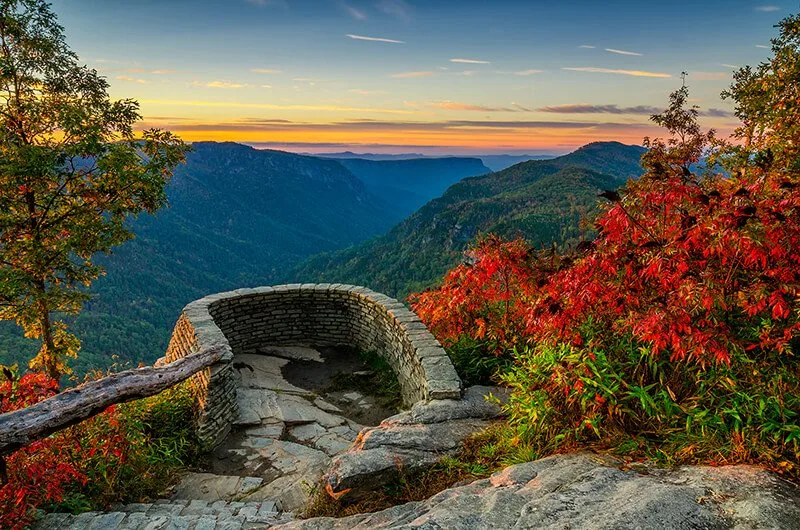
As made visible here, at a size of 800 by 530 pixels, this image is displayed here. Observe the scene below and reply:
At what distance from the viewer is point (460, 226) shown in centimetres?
10144

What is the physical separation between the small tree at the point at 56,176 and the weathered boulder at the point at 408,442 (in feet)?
29.7

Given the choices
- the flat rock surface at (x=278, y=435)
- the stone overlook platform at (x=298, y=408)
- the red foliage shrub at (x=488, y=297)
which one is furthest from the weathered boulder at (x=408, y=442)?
the red foliage shrub at (x=488, y=297)

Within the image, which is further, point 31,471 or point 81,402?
point 81,402

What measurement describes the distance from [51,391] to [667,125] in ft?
60.2

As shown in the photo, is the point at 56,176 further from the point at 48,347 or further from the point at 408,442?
the point at 408,442

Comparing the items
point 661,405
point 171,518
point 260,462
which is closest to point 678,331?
point 661,405

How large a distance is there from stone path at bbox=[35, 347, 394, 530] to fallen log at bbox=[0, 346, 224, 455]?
0.75m

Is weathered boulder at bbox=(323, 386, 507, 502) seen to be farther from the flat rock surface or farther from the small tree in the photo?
the small tree

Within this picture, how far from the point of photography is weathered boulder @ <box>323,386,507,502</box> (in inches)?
152

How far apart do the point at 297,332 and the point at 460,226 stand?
307 feet

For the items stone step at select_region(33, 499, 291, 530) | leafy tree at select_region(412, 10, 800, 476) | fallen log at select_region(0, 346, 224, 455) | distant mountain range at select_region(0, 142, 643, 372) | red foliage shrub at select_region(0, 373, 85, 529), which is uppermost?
leafy tree at select_region(412, 10, 800, 476)

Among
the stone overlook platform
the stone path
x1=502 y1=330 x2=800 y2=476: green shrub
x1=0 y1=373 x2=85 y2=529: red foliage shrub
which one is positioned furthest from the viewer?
the stone overlook platform

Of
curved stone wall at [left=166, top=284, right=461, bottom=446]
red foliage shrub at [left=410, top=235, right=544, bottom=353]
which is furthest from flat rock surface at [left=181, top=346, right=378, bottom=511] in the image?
red foliage shrub at [left=410, top=235, right=544, bottom=353]

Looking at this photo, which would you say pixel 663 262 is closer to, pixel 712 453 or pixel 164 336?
pixel 712 453
